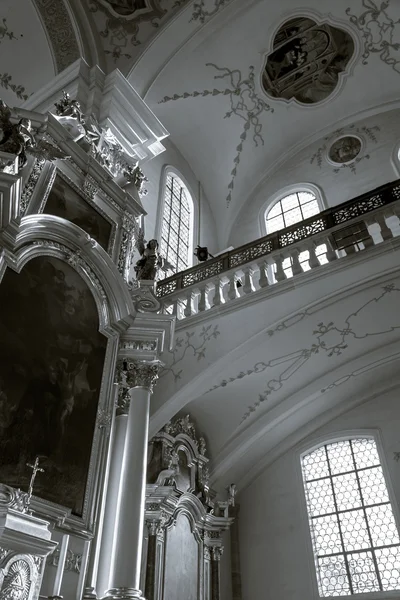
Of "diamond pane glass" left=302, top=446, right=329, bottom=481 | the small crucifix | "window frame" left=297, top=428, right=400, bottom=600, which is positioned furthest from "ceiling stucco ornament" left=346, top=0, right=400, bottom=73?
the small crucifix

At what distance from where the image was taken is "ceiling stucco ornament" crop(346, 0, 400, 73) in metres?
10.8

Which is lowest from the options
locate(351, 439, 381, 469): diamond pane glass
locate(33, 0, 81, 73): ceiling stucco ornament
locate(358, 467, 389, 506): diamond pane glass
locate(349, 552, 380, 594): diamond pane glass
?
locate(349, 552, 380, 594): diamond pane glass

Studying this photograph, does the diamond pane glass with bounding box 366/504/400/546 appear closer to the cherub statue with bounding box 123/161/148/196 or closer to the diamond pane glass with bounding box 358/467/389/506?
the diamond pane glass with bounding box 358/467/389/506

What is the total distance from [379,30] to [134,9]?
525 centimetres

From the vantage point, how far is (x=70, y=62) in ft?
32.9

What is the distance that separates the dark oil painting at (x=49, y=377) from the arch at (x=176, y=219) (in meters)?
5.11

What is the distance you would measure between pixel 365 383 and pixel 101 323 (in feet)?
15.1

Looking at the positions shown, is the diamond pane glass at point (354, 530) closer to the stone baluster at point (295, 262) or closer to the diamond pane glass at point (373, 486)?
the diamond pane glass at point (373, 486)

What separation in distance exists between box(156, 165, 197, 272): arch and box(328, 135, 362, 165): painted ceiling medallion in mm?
3675

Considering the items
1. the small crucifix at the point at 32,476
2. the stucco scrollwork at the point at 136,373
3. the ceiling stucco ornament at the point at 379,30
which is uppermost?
the ceiling stucco ornament at the point at 379,30

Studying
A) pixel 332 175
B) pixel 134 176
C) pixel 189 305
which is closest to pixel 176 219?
pixel 134 176

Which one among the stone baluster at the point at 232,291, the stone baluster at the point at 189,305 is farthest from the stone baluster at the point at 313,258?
the stone baluster at the point at 189,305

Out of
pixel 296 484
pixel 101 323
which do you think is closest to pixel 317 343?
pixel 296 484

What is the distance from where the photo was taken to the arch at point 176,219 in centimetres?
1115
